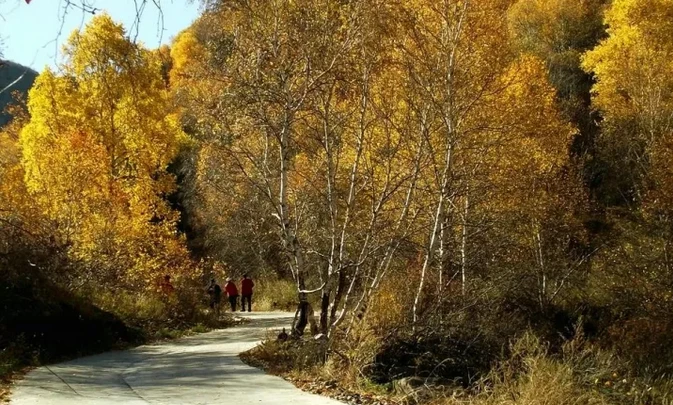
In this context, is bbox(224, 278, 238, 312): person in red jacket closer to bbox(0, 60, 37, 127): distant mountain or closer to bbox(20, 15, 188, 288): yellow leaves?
bbox(20, 15, 188, 288): yellow leaves

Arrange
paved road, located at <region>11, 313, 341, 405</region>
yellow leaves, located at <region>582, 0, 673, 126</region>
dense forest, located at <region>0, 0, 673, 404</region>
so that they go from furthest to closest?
1. yellow leaves, located at <region>582, 0, 673, 126</region>
2. dense forest, located at <region>0, 0, 673, 404</region>
3. paved road, located at <region>11, 313, 341, 405</region>

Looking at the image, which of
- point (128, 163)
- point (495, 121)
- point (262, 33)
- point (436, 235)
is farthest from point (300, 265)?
point (128, 163)

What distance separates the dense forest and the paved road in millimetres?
1270

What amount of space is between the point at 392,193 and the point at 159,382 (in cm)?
520

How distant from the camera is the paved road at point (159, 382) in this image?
8930mm

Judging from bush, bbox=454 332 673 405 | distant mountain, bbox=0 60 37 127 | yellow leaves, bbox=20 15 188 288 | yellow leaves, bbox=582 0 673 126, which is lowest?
bush, bbox=454 332 673 405

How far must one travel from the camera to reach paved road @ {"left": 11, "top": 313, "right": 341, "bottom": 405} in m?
8.93

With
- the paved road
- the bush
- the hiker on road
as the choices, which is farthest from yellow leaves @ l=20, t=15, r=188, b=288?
the bush

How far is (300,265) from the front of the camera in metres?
13.6

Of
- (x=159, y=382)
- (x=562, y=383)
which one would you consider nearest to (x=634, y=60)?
(x=562, y=383)

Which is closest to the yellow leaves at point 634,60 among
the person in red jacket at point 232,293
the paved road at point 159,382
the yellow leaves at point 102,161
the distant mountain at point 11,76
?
the person in red jacket at point 232,293

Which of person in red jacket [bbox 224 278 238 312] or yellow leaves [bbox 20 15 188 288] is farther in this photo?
person in red jacket [bbox 224 278 238 312]

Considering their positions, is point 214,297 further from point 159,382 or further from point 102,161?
point 159,382

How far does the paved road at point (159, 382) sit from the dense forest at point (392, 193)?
1.27 meters
